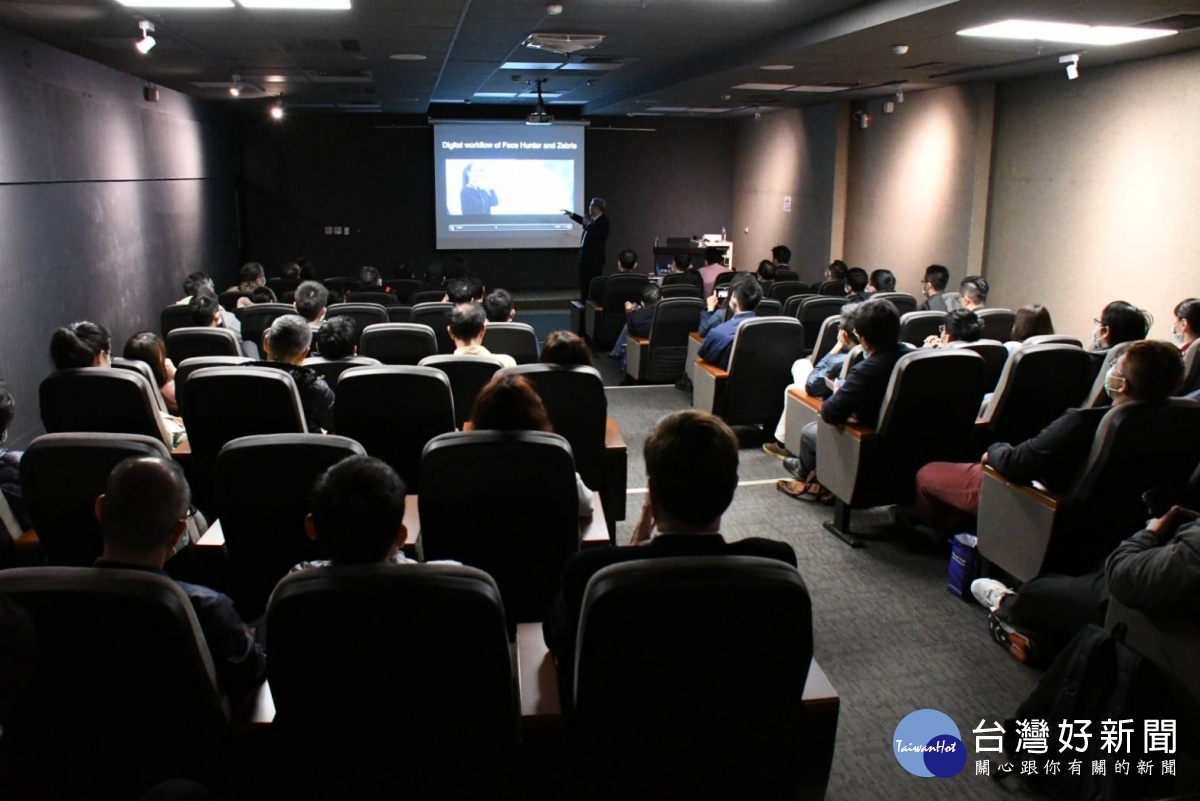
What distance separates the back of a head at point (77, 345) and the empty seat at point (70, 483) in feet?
4.05

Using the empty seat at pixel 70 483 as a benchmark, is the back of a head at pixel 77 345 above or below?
above

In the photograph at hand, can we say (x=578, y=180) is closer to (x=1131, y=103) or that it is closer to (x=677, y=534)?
(x=1131, y=103)

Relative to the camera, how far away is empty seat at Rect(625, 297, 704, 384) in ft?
24.6

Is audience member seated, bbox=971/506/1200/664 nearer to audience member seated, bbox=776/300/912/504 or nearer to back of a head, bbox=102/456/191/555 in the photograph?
audience member seated, bbox=776/300/912/504

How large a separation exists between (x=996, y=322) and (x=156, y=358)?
542 cm

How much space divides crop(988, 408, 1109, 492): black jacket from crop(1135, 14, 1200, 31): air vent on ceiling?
3.69m

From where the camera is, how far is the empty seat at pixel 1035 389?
13.1ft

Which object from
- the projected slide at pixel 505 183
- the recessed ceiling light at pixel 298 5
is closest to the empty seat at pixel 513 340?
the recessed ceiling light at pixel 298 5

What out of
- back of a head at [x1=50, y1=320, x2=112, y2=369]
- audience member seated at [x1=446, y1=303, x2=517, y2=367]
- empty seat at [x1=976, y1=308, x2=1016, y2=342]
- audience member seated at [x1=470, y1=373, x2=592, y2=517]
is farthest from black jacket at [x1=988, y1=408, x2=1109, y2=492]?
back of a head at [x1=50, y1=320, x2=112, y2=369]

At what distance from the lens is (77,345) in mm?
3824

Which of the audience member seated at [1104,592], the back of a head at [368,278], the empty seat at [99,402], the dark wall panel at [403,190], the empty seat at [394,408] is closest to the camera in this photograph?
the audience member seated at [1104,592]

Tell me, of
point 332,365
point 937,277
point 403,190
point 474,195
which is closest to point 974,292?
point 937,277

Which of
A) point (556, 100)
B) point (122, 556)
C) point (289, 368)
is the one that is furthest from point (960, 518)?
point (556, 100)

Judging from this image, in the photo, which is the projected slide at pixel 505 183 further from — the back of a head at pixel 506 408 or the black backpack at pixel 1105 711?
the black backpack at pixel 1105 711
